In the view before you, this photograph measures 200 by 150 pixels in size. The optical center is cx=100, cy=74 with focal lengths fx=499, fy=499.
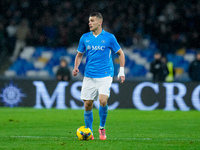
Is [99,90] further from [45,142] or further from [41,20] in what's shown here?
[41,20]

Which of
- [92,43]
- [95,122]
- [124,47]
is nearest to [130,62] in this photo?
[124,47]

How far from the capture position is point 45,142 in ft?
24.9

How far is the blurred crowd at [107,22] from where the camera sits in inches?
914

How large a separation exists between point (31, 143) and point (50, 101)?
8.88 m

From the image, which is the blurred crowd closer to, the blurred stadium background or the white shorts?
the blurred stadium background

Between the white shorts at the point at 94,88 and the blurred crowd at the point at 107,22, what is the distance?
1451 centimetres

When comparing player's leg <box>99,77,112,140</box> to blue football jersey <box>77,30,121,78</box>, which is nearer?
player's leg <box>99,77,112,140</box>

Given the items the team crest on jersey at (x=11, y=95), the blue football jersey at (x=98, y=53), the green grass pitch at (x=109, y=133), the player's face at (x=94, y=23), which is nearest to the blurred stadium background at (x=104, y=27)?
the team crest on jersey at (x=11, y=95)

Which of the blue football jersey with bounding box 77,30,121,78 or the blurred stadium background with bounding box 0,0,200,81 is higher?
the blurred stadium background with bounding box 0,0,200,81

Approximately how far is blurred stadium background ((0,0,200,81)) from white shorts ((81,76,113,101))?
43.0ft

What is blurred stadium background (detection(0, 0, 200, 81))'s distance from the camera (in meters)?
22.2

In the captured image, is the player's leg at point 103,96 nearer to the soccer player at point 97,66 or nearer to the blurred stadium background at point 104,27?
the soccer player at point 97,66

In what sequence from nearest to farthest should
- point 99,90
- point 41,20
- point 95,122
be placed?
point 99,90 < point 95,122 < point 41,20

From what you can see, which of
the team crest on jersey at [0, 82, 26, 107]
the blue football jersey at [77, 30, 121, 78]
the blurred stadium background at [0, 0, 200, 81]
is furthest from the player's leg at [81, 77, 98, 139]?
the blurred stadium background at [0, 0, 200, 81]
